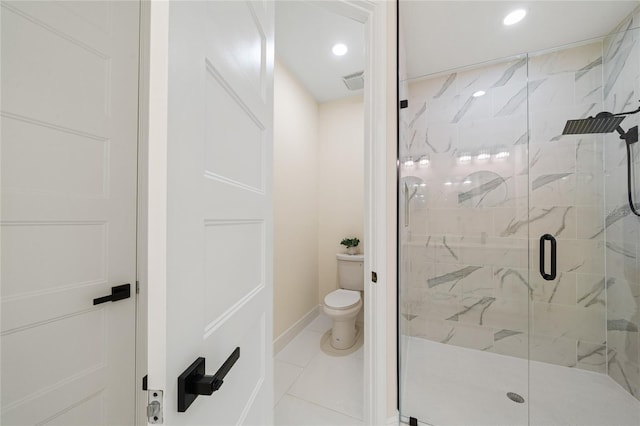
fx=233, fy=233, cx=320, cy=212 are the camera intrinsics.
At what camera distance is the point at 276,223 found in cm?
198

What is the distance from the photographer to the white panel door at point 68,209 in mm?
628

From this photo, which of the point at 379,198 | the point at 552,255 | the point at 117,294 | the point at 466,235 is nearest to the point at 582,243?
the point at 552,255

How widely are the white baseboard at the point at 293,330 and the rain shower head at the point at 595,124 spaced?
256 centimetres

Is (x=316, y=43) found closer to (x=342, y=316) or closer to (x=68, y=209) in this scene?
(x=68, y=209)

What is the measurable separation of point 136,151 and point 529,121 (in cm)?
233

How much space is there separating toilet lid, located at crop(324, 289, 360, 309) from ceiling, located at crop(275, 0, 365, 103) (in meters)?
2.02

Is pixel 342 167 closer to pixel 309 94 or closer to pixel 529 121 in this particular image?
pixel 309 94

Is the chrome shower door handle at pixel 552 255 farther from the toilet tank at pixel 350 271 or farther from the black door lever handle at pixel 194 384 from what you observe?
the black door lever handle at pixel 194 384

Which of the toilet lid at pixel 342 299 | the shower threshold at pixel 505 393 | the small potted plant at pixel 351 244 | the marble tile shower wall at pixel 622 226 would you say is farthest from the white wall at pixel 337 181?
the marble tile shower wall at pixel 622 226

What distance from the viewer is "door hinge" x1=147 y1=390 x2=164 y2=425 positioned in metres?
0.32

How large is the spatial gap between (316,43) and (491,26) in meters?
1.21

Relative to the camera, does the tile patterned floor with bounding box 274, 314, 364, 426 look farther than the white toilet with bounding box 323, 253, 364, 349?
No

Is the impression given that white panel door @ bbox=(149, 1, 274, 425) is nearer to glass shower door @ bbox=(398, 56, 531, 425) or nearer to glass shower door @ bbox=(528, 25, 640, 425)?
glass shower door @ bbox=(398, 56, 531, 425)

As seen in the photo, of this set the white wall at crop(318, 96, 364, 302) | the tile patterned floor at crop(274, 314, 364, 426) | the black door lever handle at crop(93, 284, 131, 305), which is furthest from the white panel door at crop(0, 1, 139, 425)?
the white wall at crop(318, 96, 364, 302)
